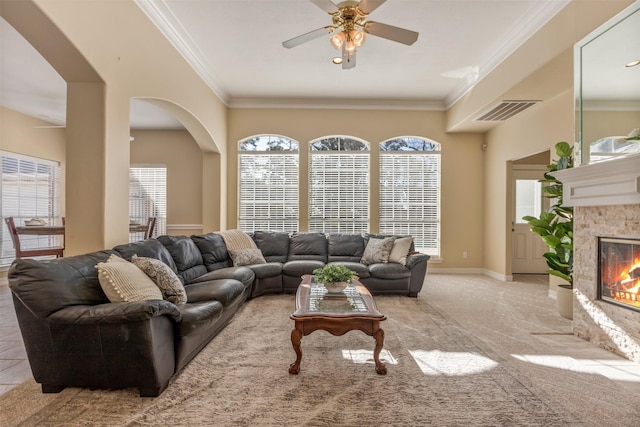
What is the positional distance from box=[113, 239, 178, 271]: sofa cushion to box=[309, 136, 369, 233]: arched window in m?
3.58

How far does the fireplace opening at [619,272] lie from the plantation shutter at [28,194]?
8541mm

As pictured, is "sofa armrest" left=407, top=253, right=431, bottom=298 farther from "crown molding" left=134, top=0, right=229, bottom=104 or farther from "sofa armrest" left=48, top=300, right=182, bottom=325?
"crown molding" left=134, top=0, right=229, bottom=104

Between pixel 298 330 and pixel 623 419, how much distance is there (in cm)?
206

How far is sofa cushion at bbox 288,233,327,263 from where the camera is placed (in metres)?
5.70

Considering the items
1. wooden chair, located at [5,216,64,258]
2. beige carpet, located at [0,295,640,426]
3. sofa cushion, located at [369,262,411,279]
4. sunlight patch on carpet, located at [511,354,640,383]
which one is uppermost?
wooden chair, located at [5,216,64,258]

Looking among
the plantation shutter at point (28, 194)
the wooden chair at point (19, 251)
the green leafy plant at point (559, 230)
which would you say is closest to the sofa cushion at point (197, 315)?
the wooden chair at point (19, 251)

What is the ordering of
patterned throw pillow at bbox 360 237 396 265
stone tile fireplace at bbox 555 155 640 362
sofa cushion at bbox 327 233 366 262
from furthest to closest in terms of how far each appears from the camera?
1. sofa cushion at bbox 327 233 366 262
2. patterned throw pillow at bbox 360 237 396 265
3. stone tile fireplace at bbox 555 155 640 362

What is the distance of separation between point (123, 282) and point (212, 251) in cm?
229

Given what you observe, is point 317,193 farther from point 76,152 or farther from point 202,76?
point 76,152

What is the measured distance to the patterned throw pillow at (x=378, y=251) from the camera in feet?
17.6

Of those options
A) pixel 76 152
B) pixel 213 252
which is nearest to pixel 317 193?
pixel 213 252

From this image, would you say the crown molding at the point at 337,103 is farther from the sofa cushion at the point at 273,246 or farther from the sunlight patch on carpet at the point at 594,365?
the sunlight patch on carpet at the point at 594,365

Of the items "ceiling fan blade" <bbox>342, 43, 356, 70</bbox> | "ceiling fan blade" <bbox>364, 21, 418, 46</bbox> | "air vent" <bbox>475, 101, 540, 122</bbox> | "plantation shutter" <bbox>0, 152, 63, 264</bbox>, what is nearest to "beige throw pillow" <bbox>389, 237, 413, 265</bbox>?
"air vent" <bbox>475, 101, 540, 122</bbox>

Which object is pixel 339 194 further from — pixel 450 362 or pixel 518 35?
pixel 450 362
